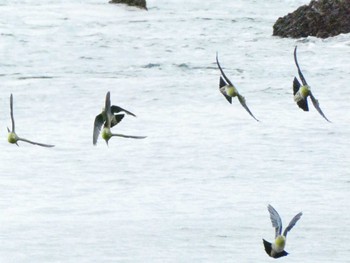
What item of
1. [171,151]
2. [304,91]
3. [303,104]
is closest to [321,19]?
[171,151]

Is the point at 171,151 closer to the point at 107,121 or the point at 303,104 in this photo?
the point at 107,121

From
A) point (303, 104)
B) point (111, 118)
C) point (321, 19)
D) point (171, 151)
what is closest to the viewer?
point (303, 104)

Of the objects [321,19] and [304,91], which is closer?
[304,91]

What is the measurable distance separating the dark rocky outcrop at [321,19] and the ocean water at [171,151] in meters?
0.24

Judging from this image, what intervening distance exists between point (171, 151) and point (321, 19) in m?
8.57

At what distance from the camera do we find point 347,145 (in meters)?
12.1

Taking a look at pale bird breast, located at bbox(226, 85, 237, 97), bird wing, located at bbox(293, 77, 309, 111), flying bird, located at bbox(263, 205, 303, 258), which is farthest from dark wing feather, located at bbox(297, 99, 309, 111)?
flying bird, located at bbox(263, 205, 303, 258)

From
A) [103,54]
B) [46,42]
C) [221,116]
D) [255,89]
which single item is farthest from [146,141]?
[46,42]

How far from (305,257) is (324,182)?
236cm

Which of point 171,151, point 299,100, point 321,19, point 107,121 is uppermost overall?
point 299,100

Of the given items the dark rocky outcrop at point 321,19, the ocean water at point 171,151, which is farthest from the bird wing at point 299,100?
the dark rocky outcrop at point 321,19

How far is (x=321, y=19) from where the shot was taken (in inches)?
785

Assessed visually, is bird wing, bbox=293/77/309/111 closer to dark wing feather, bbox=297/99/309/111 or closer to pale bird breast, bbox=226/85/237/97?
dark wing feather, bbox=297/99/309/111

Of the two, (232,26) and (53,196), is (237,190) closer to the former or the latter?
→ (53,196)
